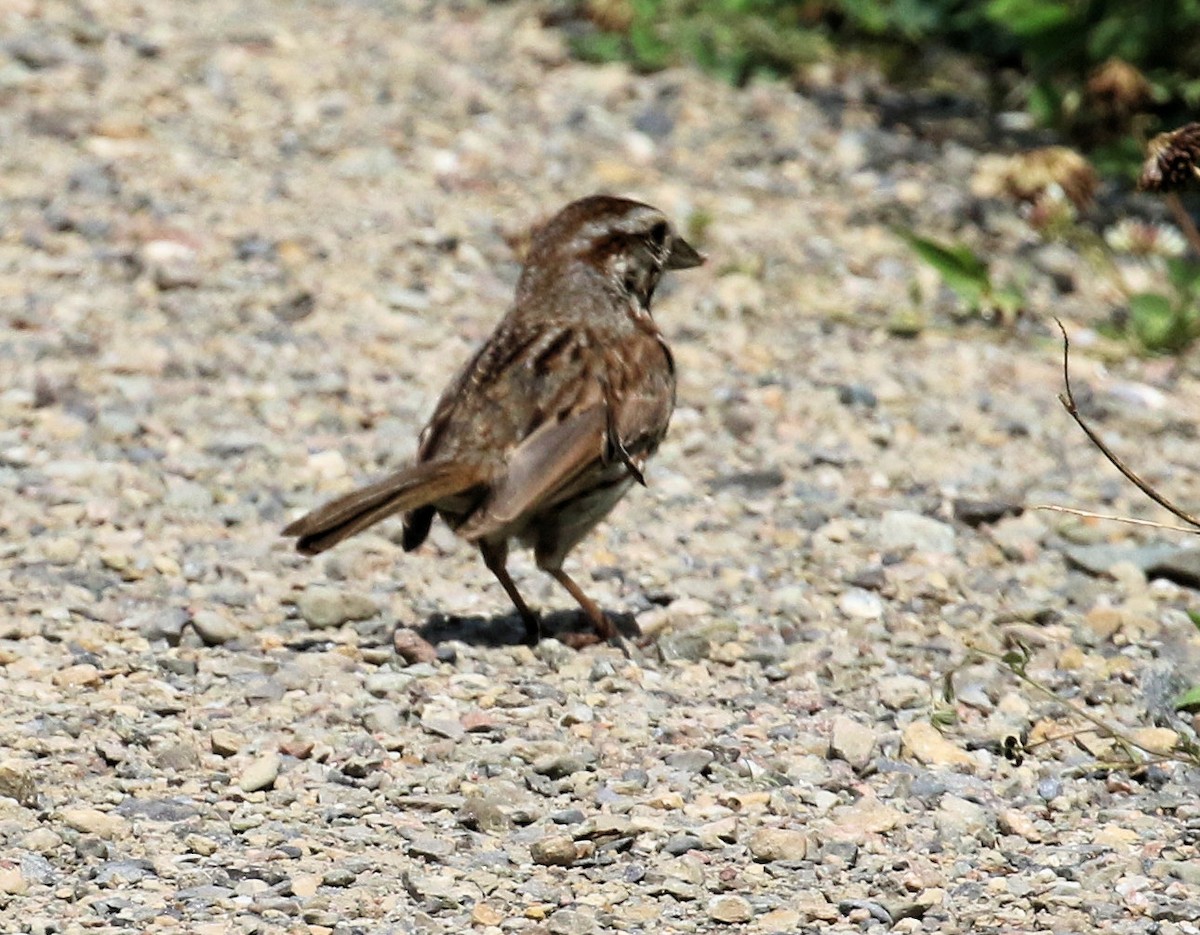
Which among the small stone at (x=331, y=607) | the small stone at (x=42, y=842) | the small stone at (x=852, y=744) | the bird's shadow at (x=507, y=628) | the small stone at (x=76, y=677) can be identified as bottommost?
the bird's shadow at (x=507, y=628)

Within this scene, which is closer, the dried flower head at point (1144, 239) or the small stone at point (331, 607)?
the small stone at point (331, 607)

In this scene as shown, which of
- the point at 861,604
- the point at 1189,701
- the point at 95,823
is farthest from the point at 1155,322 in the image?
the point at 95,823

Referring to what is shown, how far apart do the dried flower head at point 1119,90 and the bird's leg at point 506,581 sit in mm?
4240

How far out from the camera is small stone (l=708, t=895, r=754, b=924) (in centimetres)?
457

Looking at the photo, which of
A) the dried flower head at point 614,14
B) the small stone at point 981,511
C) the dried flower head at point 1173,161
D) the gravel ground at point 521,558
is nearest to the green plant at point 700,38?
the dried flower head at point 614,14

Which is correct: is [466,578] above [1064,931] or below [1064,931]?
below

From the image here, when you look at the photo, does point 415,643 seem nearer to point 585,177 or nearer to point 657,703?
point 657,703

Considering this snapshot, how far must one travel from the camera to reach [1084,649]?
627cm

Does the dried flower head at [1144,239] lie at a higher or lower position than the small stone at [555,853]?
lower

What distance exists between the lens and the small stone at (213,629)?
5973mm

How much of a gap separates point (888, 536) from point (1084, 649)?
99 cm

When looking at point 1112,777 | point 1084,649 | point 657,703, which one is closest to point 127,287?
point 657,703

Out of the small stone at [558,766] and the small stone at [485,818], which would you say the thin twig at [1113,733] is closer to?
the small stone at [558,766]

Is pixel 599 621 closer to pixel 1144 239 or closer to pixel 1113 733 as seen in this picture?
pixel 1113 733
